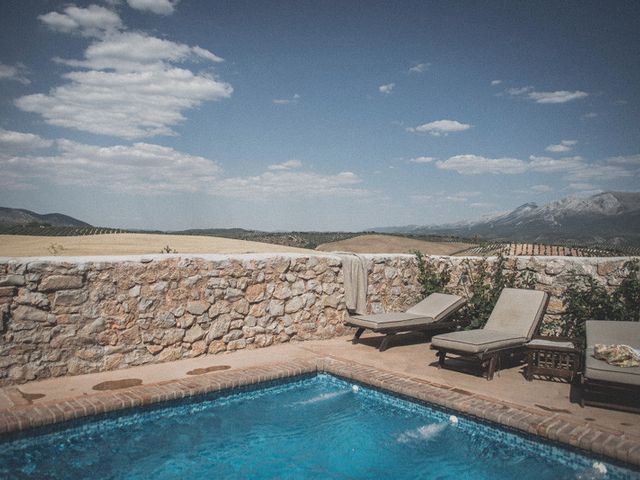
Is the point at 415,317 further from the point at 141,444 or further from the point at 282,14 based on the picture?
the point at 282,14

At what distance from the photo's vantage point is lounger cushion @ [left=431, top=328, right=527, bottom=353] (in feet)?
18.7

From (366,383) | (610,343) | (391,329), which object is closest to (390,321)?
(391,329)

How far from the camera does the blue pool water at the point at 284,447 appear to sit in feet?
13.4

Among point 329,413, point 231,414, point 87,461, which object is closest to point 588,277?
point 329,413

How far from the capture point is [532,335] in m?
6.38

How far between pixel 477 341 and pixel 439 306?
2213 millimetres

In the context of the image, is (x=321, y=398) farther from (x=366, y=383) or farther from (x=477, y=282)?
(x=477, y=282)

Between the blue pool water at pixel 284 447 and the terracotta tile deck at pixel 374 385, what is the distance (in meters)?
0.16

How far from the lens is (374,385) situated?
5.73m

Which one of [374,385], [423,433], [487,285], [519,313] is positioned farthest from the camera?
[487,285]

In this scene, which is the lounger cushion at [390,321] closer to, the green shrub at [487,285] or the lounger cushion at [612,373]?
the green shrub at [487,285]

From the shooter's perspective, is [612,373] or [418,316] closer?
[612,373]

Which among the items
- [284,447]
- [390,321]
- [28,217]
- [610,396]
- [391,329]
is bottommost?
[284,447]

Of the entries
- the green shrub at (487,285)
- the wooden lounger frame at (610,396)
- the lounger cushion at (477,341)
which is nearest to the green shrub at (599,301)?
the green shrub at (487,285)
